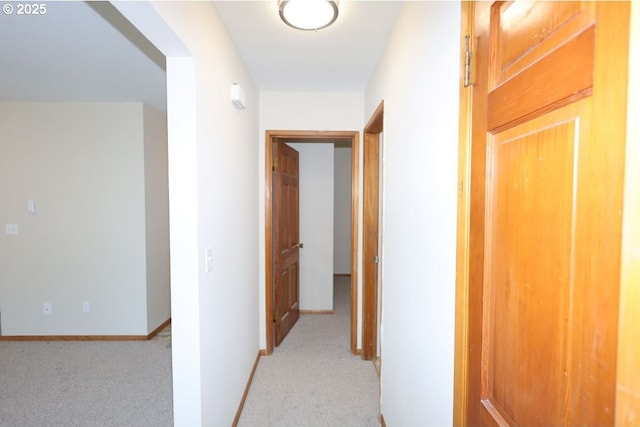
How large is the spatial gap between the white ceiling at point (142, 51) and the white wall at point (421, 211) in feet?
0.99

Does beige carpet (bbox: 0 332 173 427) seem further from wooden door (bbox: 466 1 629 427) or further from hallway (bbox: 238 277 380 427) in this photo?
wooden door (bbox: 466 1 629 427)

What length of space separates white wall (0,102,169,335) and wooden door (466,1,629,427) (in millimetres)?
3232

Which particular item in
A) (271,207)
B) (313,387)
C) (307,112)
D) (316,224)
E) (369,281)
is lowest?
(313,387)

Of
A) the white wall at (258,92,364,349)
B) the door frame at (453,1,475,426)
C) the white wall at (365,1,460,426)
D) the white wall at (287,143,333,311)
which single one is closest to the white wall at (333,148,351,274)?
the white wall at (287,143,333,311)

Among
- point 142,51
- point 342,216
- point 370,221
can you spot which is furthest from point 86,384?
point 342,216

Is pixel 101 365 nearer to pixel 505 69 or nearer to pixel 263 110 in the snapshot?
pixel 263 110

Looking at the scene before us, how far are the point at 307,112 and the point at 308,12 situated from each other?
1.39m

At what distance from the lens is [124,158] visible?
10.3 ft

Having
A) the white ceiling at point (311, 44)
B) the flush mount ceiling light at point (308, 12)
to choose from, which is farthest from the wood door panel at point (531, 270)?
the white ceiling at point (311, 44)

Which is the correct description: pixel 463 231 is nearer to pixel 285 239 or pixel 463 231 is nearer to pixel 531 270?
pixel 531 270

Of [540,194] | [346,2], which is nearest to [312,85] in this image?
[346,2]

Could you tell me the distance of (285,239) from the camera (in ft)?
10.7

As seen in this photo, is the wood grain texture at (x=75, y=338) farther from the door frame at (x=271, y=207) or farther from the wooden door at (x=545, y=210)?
the wooden door at (x=545, y=210)

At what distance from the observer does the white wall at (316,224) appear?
3996 millimetres
